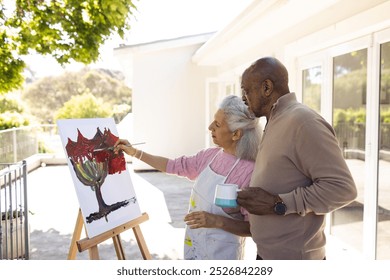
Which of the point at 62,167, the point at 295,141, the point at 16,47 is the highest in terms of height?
the point at 16,47

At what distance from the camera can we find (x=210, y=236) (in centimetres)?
194

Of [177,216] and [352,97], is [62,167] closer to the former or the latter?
[177,216]

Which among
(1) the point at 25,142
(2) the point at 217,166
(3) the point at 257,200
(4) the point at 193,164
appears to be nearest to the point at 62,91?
(1) the point at 25,142

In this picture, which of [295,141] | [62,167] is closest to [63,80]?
[62,167]

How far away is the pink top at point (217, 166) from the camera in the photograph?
189 cm

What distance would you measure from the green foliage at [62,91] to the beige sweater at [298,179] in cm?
2848

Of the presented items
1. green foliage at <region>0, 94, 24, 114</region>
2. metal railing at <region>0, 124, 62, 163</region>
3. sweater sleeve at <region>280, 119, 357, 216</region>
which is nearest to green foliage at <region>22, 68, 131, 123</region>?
green foliage at <region>0, 94, 24, 114</region>

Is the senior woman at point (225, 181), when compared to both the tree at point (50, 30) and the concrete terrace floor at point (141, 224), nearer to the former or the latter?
the concrete terrace floor at point (141, 224)

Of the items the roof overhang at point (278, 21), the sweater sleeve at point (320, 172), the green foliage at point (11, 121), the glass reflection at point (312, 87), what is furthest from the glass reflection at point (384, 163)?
the green foliage at point (11, 121)

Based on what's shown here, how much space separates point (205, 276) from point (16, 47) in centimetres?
426

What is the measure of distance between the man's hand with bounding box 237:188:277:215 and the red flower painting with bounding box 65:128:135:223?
3.69 feet

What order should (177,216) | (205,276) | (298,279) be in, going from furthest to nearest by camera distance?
(177,216) < (205,276) < (298,279)

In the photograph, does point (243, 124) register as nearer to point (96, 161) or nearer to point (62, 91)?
point (96, 161)

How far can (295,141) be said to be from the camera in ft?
4.62
